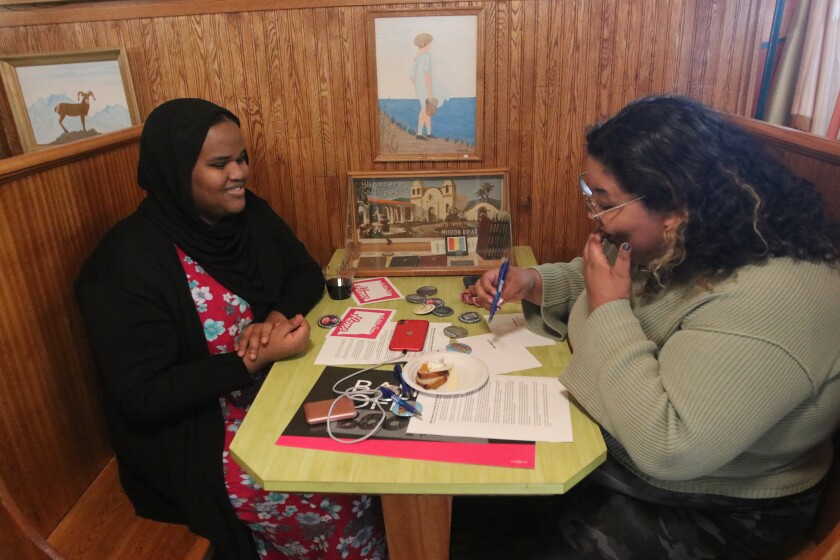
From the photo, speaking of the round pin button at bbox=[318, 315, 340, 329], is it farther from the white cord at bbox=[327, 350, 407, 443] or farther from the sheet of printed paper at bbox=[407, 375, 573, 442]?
the sheet of printed paper at bbox=[407, 375, 573, 442]

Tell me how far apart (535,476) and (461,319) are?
60 centimetres

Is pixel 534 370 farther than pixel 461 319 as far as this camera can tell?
No

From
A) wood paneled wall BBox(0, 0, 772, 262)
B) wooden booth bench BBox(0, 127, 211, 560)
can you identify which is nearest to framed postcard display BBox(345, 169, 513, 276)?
wood paneled wall BBox(0, 0, 772, 262)

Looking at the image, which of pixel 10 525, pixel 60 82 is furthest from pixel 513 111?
pixel 10 525

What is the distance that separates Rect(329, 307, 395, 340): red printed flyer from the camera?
1425 mm

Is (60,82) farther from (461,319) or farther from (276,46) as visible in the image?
(461,319)

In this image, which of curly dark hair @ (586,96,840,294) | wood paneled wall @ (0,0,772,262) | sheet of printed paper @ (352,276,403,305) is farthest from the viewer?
wood paneled wall @ (0,0,772,262)

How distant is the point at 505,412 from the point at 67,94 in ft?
5.73

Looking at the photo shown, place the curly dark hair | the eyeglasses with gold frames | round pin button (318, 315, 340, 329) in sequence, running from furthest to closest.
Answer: round pin button (318, 315, 340, 329) → the eyeglasses with gold frames → the curly dark hair

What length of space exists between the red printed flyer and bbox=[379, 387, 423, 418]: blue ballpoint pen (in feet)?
0.89

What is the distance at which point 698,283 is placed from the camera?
3.41 feet

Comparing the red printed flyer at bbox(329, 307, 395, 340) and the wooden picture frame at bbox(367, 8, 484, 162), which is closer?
the red printed flyer at bbox(329, 307, 395, 340)

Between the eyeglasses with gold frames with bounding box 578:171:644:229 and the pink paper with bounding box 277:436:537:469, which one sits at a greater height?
the eyeglasses with gold frames with bounding box 578:171:644:229

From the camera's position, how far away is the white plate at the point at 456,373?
1146 millimetres
